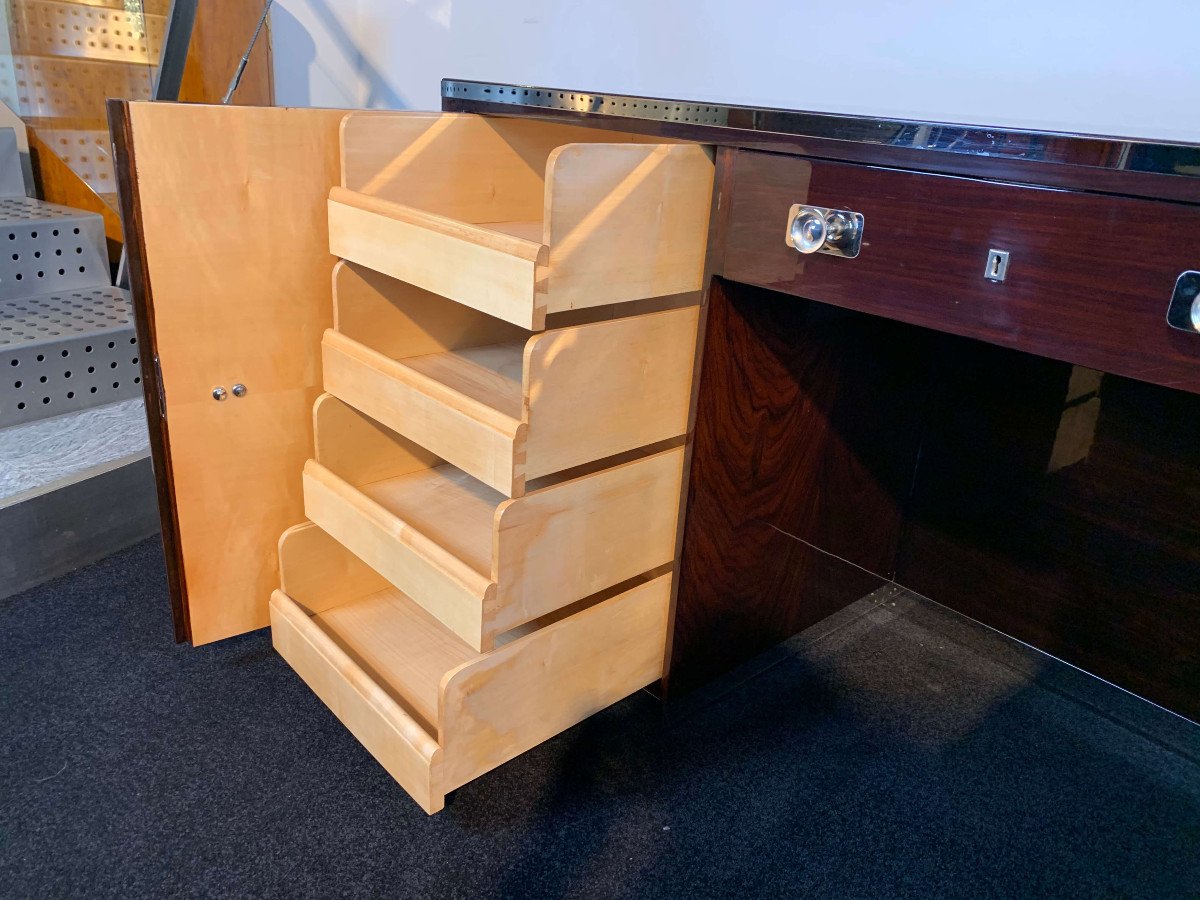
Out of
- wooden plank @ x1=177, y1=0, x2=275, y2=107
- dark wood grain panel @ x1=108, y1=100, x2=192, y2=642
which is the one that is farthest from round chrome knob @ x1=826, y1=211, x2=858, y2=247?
wooden plank @ x1=177, y1=0, x2=275, y2=107

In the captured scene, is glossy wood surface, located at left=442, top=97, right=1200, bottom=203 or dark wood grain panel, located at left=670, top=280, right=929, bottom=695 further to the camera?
dark wood grain panel, located at left=670, top=280, right=929, bottom=695

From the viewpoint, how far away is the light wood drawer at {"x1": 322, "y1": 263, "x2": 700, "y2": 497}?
93 centimetres

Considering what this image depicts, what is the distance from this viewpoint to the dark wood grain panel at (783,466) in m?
1.10

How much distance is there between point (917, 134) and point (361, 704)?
86cm

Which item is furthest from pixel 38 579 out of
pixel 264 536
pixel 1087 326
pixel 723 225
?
pixel 1087 326

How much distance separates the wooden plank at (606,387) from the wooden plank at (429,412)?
0.03m

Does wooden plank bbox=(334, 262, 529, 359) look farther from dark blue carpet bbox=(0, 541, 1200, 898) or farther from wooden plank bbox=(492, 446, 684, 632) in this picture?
dark blue carpet bbox=(0, 541, 1200, 898)

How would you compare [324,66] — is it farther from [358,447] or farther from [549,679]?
[549,679]

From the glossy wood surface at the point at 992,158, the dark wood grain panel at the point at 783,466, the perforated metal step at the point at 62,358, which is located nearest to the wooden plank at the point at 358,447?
the dark wood grain panel at the point at 783,466

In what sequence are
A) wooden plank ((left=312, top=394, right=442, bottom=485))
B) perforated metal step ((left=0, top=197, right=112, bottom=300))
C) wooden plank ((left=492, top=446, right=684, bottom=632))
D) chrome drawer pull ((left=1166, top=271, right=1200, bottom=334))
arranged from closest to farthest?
1. chrome drawer pull ((left=1166, top=271, right=1200, bottom=334))
2. wooden plank ((left=492, top=446, right=684, bottom=632))
3. wooden plank ((left=312, top=394, right=442, bottom=485))
4. perforated metal step ((left=0, top=197, right=112, bottom=300))

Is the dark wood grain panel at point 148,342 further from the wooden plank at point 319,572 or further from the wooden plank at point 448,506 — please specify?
the wooden plank at point 448,506

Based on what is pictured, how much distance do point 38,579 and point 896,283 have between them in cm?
139

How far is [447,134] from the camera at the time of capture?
4.00ft

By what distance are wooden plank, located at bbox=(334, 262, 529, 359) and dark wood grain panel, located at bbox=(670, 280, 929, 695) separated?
1.38 ft
